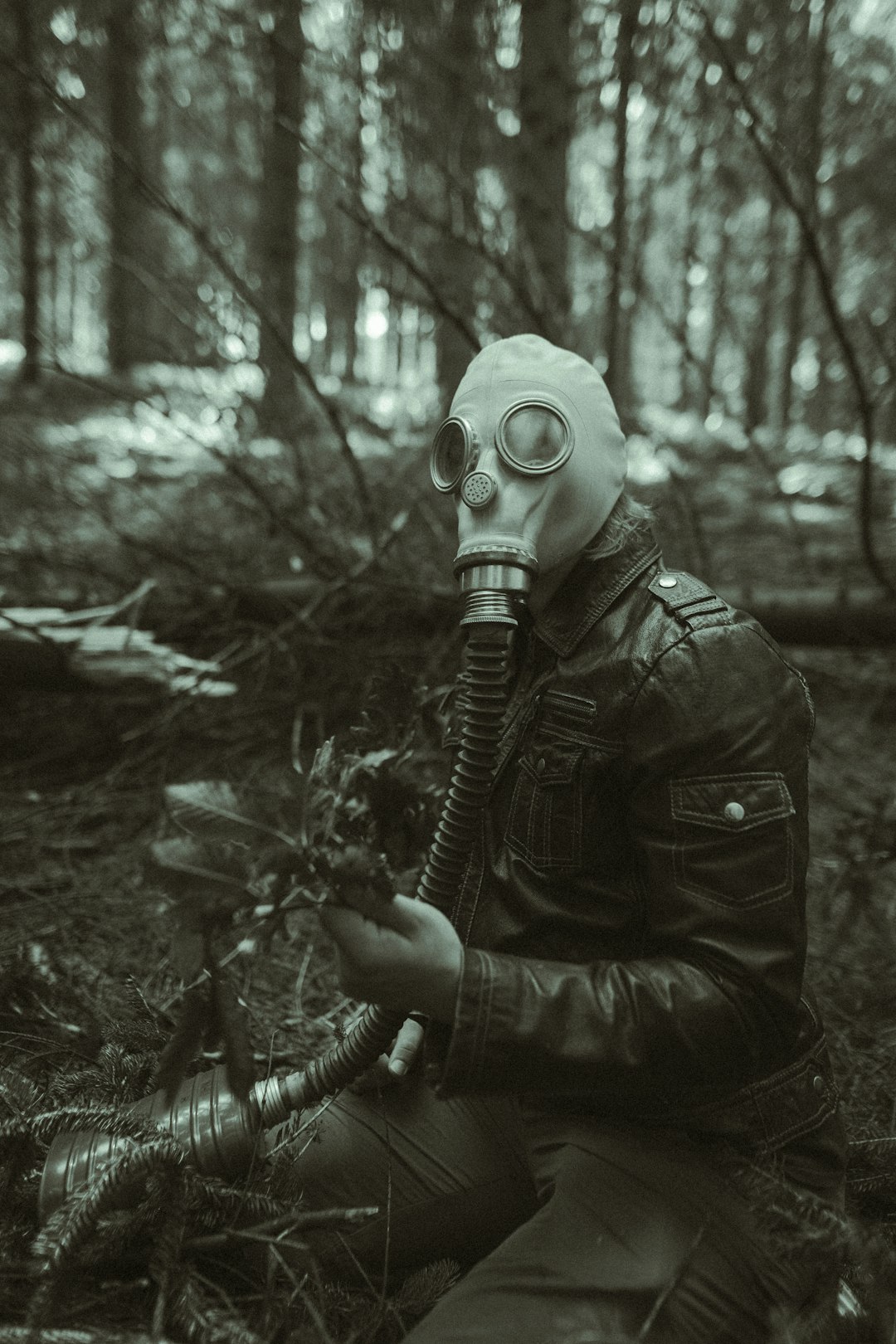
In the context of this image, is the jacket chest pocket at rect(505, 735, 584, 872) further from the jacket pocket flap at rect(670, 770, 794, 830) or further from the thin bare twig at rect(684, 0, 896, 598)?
the thin bare twig at rect(684, 0, 896, 598)

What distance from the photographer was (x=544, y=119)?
15.6ft

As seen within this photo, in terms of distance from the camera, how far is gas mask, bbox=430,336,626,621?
1.78 m

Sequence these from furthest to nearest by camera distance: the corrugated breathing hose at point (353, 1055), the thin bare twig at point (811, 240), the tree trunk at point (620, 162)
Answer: the tree trunk at point (620, 162), the thin bare twig at point (811, 240), the corrugated breathing hose at point (353, 1055)

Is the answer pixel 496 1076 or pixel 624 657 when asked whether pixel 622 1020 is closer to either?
pixel 496 1076

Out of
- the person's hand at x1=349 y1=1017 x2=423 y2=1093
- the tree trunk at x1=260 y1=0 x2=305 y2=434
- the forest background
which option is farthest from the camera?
the tree trunk at x1=260 y1=0 x2=305 y2=434

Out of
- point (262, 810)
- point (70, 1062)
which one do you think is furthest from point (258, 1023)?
point (262, 810)

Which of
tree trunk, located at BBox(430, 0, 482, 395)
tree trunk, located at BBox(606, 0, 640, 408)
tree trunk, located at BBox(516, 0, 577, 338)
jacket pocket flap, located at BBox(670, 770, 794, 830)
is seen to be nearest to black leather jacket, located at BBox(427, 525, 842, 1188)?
jacket pocket flap, located at BBox(670, 770, 794, 830)

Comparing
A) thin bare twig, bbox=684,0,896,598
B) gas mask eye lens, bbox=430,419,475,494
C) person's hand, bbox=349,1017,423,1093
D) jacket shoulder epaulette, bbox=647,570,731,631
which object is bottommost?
person's hand, bbox=349,1017,423,1093

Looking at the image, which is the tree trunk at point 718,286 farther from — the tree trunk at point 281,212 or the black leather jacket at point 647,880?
the black leather jacket at point 647,880

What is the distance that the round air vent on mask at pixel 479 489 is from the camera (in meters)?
1.79

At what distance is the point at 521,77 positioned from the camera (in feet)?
15.6

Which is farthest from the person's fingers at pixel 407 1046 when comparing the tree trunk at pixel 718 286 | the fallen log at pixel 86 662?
the tree trunk at pixel 718 286

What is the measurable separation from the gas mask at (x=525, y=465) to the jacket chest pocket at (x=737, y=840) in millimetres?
463

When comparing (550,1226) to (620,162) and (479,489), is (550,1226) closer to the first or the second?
(479,489)
